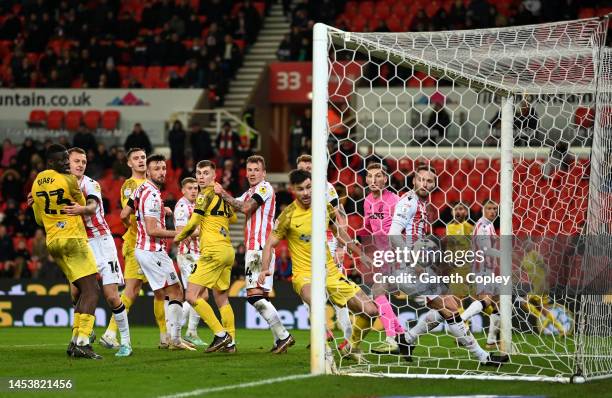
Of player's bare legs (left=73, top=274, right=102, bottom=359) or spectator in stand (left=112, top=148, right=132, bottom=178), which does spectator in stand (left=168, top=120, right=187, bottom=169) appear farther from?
player's bare legs (left=73, top=274, right=102, bottom=359)

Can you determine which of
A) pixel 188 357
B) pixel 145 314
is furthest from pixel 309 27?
pixel 188 357

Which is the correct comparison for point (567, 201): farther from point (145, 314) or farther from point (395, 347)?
point (145, 314)

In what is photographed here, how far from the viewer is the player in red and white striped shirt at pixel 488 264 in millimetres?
11172

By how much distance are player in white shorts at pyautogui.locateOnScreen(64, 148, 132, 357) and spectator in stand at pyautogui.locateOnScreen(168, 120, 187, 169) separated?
35.8 feet

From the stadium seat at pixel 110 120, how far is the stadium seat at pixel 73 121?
0.59 meters

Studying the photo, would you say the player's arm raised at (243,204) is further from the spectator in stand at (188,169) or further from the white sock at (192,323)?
the spectator in stand at (188,169)

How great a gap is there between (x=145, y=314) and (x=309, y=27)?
9.45m

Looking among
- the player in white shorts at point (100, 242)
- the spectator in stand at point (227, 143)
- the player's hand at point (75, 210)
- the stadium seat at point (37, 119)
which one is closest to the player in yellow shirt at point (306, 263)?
the player in white shorts at point (100, 242)

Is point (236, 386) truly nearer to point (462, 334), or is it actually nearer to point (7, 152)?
point (462, 334)

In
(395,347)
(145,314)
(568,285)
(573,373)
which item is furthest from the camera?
(145,314)

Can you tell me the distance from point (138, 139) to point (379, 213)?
40.7 ft

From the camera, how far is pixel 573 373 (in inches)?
336

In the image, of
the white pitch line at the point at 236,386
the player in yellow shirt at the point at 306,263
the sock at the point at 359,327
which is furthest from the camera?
the sock at the point at 359,327

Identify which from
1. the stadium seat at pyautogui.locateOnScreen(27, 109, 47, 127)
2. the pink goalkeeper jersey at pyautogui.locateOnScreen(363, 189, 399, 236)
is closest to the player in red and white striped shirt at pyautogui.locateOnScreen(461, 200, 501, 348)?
the pink goalkeeper jersey at pyautogui.locateOnScreen(363, 189, 399, 236)
